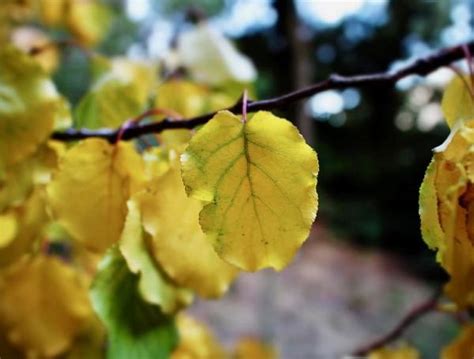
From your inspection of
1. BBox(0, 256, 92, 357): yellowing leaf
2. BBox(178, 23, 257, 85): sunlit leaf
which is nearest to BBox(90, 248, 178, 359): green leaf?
BBox(0, 256, 92, 357): yellowing leaf

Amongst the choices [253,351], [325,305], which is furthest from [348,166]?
[253,351]

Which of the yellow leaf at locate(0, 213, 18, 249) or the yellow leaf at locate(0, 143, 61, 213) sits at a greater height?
the yellow leaf at locate(0, 143, 61, 213)

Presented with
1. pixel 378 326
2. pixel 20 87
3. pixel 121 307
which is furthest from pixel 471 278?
pixel 378 326

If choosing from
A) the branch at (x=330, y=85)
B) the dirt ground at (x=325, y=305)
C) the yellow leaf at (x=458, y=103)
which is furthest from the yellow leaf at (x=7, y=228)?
the dirt ground at (x=325, y=305)

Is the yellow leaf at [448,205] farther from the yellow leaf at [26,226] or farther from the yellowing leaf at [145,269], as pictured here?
the yellow leaf at [26,226]

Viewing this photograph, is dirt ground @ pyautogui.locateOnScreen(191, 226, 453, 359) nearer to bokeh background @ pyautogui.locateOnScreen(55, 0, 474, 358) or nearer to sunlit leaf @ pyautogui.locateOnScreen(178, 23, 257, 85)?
bokeh background @ pyautogui.locateOnScreen(55, 0, 474, 358)

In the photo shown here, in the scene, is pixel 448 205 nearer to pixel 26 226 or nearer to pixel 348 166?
pixel 26 226

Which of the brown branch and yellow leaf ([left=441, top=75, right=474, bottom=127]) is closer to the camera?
yellow leaf ([left=441, top=75, right=474, bottom=127])
